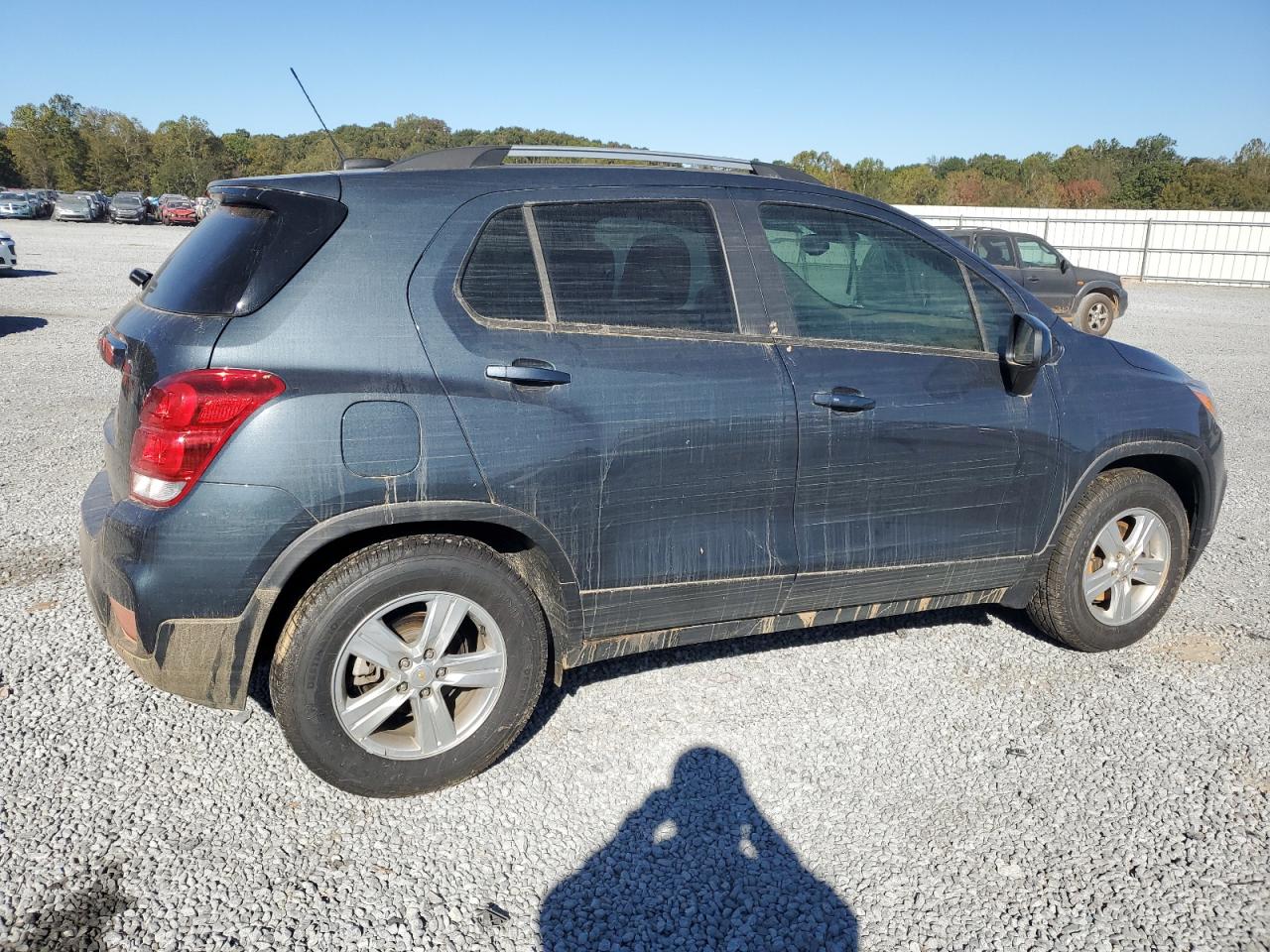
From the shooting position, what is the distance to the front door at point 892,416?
3.43 meters

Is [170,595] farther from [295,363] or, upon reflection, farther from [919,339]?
[919,339]

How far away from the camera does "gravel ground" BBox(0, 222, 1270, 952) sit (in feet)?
8.38

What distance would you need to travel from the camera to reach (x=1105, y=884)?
8.95 feet

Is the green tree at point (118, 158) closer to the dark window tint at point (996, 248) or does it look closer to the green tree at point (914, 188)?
the green tree at point (914, 188)

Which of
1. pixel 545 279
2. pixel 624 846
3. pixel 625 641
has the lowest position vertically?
pixel 624 846

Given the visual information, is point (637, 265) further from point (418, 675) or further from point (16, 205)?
point (16, 205)

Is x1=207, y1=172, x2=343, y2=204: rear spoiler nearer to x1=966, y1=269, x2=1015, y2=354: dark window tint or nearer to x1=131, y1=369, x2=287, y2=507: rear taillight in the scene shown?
x1=131, y1=369, x2=287, y2=507: rear taillight

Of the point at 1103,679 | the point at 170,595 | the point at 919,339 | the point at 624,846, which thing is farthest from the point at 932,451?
the point at 170,595

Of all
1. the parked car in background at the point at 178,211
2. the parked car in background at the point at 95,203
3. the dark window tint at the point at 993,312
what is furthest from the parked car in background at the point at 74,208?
the dark window tint at the point at 993,312

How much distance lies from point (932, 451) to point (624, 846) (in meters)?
1.78

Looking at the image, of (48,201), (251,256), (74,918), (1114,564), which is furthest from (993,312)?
(48,201)

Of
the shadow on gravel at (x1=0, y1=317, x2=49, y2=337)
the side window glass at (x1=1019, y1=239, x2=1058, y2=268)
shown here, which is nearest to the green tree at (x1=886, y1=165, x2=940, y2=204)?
the side window glass at (x1=1019, y1=239, x2=1058, y2=268)

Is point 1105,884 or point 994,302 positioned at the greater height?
point 994,302

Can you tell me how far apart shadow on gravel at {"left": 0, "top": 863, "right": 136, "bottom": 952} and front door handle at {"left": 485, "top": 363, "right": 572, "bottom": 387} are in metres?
1.74
